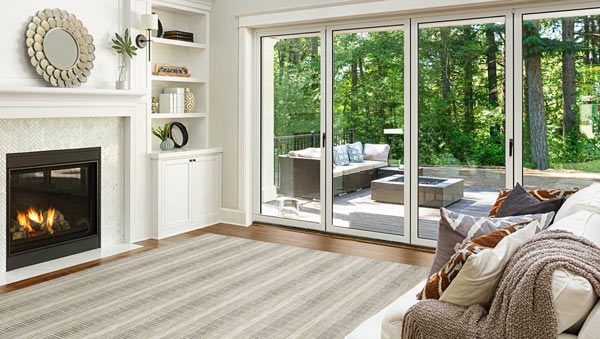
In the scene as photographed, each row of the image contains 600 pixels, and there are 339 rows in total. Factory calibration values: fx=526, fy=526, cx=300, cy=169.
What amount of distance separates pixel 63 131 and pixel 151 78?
1.12 metres

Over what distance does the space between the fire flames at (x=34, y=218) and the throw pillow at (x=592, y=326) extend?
4.16 meters

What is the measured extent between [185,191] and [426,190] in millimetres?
2483

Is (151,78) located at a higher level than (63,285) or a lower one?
higher

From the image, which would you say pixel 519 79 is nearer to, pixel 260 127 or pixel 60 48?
pixel 260 127

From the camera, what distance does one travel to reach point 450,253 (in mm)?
2146

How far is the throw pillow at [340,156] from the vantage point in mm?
5430

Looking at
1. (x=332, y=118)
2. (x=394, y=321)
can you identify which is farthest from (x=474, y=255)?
(x=332, y=118)

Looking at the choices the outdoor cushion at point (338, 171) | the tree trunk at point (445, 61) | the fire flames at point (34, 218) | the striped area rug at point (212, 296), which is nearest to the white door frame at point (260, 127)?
the outdoor cushion at point (338, 171)

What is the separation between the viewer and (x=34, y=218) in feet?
14.5

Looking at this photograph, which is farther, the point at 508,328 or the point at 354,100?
the point at 354,100

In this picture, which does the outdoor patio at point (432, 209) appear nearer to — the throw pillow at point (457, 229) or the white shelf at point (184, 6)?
the white shelf at point (184, 6)

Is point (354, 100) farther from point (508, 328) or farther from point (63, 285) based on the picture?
point (508, 328)

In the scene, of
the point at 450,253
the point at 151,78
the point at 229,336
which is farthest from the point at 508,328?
the point at 151,78

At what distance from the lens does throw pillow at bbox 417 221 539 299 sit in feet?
5.68
